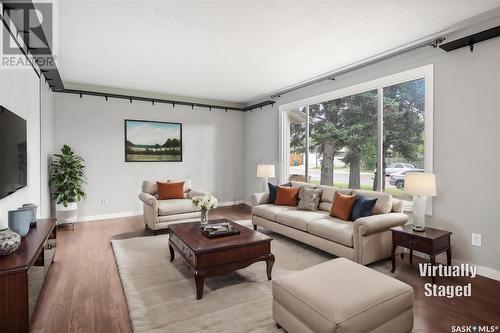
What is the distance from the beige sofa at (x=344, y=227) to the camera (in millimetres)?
3125

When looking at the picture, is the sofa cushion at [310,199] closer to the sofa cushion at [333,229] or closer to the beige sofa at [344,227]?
the beige sofa at [344,227]

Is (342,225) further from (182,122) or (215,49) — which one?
(182,122)

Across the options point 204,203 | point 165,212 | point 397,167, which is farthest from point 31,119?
point 397,167

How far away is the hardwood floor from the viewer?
2162 millimetres

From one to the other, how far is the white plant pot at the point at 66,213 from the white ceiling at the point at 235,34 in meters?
2.32

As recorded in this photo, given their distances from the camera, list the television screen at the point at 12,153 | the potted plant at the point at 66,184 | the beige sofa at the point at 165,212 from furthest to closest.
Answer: the potted plant at the point at 66,184, the beige sofa at the point at 165,212, the television screen at the point at 12,153

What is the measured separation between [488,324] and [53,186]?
6.24 metres

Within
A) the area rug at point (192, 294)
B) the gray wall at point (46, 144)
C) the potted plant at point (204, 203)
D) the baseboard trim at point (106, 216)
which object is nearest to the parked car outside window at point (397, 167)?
the area rug at point (192, 294)

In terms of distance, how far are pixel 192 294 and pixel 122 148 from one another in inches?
170

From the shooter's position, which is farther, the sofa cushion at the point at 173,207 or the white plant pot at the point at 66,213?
the white plant pot at the point at 66,213

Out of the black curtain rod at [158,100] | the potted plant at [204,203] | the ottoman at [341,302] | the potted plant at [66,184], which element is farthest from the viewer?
the black curtain rod at [158,100]

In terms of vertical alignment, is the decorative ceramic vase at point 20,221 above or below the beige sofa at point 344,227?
above
